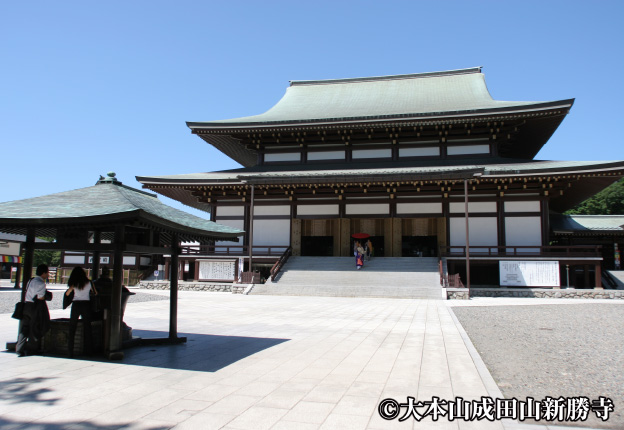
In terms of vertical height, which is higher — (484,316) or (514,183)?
(514,183)

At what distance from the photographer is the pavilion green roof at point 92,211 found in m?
6.12

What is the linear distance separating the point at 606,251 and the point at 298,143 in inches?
806

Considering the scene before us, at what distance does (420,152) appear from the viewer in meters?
24.6

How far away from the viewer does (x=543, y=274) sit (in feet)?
64.2

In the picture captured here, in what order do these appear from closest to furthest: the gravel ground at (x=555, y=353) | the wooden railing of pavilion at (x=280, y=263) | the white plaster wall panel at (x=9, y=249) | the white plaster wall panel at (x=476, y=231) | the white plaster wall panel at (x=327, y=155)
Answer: the gravel ground at (x=555, y=353) → the wooden railing of pavilion at (x=280, y=263) → the white plaster wall panel at (x=476, y=231) → the white plaster wall panel at (x=9, y=249) → the white plaster wall panel at (x=327, y=155)

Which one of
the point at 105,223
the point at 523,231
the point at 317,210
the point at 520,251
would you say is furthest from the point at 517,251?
the point at 105,223

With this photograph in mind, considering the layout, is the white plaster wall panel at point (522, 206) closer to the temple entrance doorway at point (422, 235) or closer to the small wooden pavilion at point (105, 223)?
the temple entrance doorway at point (422, 235)

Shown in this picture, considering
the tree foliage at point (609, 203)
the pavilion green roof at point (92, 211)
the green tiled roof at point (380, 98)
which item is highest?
the green tiled roof at point (380, 98)

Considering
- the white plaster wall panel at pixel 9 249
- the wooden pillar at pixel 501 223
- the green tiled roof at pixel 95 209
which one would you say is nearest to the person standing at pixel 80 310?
the green tiled roof at pixel 95 209

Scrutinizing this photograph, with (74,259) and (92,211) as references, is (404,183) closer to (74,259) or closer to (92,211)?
(92,211)

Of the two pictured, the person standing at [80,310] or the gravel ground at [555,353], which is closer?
the gravel ground at [555,353]

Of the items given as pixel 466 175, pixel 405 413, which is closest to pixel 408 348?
pixel 405 413

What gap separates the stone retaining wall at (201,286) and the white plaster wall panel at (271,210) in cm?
486

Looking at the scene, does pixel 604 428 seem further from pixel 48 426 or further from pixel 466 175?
pixel 466 175
